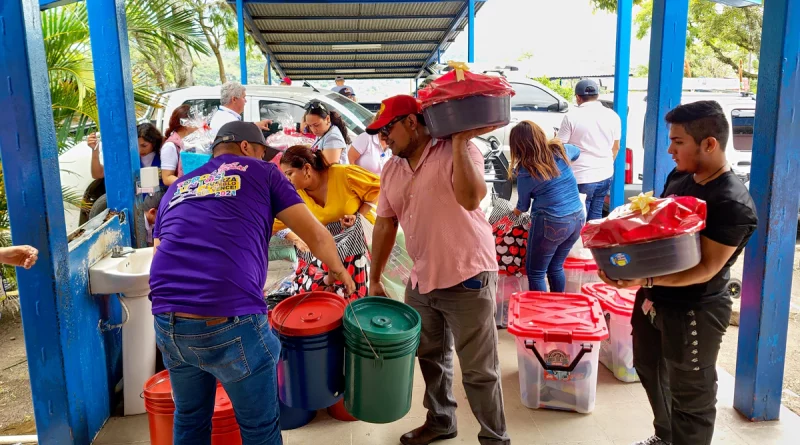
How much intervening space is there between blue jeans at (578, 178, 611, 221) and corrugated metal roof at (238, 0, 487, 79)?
5.12 meters

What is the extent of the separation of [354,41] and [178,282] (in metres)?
11.5

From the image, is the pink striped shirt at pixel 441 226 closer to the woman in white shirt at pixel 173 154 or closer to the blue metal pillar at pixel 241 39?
the woman in white shirt at pixel 173 154

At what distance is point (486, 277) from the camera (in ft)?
8.87

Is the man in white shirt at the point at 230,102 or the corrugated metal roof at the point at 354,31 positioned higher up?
the corrugated metal roof at the point at 354,31

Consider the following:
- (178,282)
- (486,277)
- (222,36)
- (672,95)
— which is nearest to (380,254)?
(486,277)

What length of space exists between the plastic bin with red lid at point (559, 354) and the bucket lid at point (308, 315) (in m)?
1.17

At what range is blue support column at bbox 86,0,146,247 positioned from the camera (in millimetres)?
3787

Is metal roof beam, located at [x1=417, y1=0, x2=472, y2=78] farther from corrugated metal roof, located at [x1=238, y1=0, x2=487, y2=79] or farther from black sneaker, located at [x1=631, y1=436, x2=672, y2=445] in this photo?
black sneaker, located at [x1=631, y1=436, x2=672, y2=445]

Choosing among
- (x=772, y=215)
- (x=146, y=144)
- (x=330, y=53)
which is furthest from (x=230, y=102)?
(x=330, y=53)

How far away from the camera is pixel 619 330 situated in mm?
3820

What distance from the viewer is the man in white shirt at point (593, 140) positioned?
5586 millimetres

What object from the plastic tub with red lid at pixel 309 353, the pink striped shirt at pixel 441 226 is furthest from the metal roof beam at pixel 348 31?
the plastic tub with red lid at pixel 309 353

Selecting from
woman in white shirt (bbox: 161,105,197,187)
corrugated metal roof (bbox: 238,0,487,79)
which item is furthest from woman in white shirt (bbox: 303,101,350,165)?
corrugated metal roof (bbox: 238,0,487,79)

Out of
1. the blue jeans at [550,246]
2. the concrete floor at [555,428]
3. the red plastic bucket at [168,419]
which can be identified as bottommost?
the concrete floor at [555,428]
